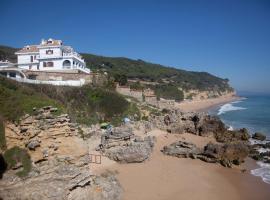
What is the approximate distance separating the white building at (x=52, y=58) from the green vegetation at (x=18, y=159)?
89.3 ft

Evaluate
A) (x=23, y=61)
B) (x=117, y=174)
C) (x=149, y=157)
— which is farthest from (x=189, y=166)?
(x=23, y=61)

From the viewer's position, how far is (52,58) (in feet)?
130

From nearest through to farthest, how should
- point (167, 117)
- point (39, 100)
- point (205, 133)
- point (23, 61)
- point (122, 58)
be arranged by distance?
point (39, 100)
point (205, 133)
point (167, 117)
point (23, 61)
point (122, 58)

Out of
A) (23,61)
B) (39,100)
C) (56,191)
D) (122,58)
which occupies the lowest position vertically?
(56,191)

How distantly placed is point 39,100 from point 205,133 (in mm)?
22503

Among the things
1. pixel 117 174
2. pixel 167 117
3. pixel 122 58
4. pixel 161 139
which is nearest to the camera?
pixel 117 174

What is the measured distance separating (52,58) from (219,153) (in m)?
27.9

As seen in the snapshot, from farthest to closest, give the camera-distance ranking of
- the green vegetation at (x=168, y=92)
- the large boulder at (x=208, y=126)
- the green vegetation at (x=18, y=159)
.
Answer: the green vegetation at (x=168, y=92), the large boulder at (x=208, y=126), the green vegetation at (x=18, y=159)

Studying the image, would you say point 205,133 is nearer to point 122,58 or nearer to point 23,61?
point 23,61

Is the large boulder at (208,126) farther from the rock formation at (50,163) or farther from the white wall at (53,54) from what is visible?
the white wall at (53,54)

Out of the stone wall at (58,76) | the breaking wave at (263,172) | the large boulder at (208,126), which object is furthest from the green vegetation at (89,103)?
the breaking wave at (263,172)

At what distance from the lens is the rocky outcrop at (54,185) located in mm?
11734

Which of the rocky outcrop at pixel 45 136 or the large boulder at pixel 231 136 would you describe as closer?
the rocky outcrop at pixel 45 136

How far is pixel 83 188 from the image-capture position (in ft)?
43.6
